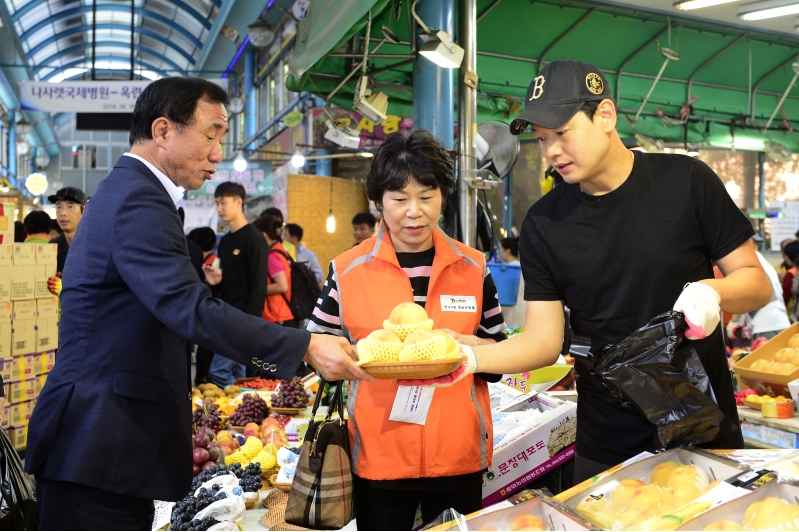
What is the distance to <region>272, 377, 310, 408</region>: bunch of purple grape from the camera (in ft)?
15.0

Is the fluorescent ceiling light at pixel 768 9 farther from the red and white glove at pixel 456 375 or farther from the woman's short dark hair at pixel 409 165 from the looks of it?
the red and white glove at pixel 456 375

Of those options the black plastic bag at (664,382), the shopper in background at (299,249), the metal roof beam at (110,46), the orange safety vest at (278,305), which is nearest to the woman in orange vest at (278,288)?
the orange safety vest at (278,305)

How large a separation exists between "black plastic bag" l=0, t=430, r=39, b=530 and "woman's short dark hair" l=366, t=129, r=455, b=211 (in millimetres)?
1322

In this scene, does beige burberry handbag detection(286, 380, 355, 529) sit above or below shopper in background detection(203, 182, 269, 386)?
below

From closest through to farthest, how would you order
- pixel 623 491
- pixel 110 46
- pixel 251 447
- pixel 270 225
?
pixel 623 491, pixel 251 447, pixel 270 225, pixel 110 46

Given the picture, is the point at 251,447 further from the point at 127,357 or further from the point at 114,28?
the point at 114,28

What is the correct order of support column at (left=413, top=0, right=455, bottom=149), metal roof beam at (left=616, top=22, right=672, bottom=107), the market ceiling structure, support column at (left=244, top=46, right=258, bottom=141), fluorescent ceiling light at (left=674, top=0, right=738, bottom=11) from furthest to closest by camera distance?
support column at (left=244, top=46, right=258, bottom=141) < metal roof beam at (left=616, top=22, right=672, bottom=107) < fluorescent ceiling light at (left=674, top=0, right=738, bottom=11) < the market ceiling structure < support column at (left=413, top=0, right=455, bottom=149)

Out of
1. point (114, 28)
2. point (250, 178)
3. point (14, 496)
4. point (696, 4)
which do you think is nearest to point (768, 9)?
point (696, 4)

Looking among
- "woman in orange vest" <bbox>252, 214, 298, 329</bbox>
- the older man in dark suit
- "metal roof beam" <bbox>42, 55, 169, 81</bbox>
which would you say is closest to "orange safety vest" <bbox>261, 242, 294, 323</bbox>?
"woman in orange vest" <bbox>252, 214, 298, 329</bbox>

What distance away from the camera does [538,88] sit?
2.03 metres

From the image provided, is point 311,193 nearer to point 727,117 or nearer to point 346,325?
point 727,117

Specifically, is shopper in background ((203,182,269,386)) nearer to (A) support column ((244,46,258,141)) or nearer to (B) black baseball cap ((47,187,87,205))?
(B) black baseball cap ((47,187,87,205))

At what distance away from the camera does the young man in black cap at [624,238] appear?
6.41ft

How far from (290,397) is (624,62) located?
240 inches
